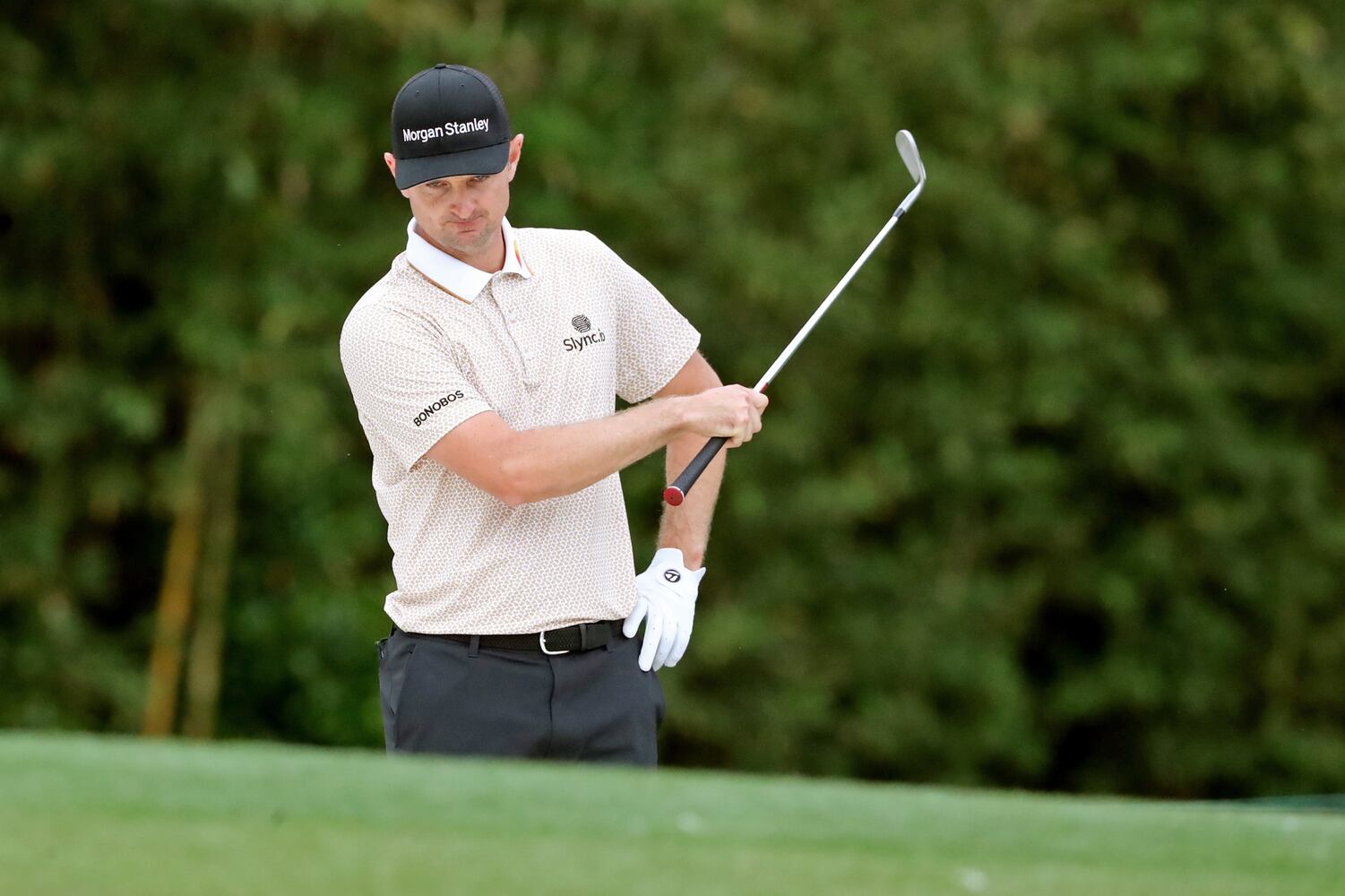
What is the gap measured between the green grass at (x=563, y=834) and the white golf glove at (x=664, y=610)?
70 centimetres

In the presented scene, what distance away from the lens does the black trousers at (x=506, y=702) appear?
2.70m

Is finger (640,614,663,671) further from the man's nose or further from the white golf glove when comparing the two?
the man's nose

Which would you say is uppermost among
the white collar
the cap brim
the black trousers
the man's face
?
the cap brim

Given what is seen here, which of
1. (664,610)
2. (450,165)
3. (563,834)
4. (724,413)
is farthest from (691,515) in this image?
(563,834)

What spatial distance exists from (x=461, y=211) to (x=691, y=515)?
0.66 m

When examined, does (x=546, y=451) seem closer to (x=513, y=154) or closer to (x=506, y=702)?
(x=506, y=702)

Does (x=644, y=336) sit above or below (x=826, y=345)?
above

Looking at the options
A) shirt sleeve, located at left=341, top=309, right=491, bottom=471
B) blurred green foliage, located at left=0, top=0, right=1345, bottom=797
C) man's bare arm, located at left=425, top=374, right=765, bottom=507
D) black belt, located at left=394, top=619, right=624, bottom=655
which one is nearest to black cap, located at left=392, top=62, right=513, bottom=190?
shirt sleeve, located at left=341, top=309, right=491, bottom=471

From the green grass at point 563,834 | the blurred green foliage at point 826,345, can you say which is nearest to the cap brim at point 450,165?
the green grass at point 563,834

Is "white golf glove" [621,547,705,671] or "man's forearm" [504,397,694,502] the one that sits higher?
"man's forearm" [504,397,694,502]

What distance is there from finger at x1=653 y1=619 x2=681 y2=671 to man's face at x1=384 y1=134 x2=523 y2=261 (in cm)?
64

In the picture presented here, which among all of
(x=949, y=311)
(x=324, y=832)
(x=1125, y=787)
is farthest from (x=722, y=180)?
(x=324, y=832)

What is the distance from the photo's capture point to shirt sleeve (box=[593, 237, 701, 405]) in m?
2.88

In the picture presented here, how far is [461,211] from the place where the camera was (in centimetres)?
268
